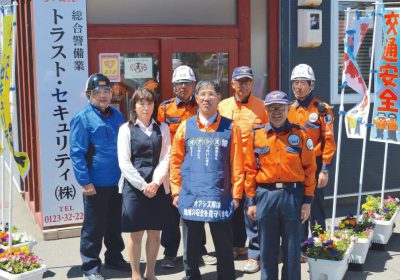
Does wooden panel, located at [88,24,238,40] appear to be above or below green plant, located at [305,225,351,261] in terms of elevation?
above

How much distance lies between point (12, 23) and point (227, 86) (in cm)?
310

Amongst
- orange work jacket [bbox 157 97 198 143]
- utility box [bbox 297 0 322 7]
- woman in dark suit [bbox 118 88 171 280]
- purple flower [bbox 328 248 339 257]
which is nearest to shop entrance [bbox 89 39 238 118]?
utility box [bbox 297 0 322 7]

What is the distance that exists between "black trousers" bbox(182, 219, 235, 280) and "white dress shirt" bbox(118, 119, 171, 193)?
45 centimetres

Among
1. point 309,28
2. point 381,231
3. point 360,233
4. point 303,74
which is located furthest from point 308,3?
point 360,233

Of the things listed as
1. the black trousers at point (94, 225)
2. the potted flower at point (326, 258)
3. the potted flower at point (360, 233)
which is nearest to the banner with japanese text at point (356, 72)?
the potted flower at point (360, 233)

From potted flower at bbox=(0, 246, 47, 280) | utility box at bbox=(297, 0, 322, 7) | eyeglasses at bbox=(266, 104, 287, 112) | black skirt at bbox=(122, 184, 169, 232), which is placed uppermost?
utility box at bbox=(297, 0, 322, 7)

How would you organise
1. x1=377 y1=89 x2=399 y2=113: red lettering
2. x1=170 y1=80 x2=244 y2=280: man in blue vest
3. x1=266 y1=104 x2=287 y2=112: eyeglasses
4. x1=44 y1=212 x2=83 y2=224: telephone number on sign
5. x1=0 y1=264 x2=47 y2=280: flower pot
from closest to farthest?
x1=266 y1=104 x2=287 y2=112: eyeglasses → x1=170 y1=80 x2=244 y2=280: man in blue vest → x1=0 y1=264 x2=47 y2=280: flower pot → x1=377 y1=89 x2=399 y2=113: red lettering → x1=44 y1=212 x2=83 y2=224: telephone number on sign

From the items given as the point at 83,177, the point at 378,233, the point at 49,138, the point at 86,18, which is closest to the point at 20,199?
the point at 49,138

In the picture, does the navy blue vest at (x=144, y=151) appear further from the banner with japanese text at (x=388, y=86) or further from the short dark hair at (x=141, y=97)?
the banner with japanese text at (x=388, y=86)

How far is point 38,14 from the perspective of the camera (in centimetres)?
613

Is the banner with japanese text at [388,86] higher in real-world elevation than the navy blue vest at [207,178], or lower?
higher

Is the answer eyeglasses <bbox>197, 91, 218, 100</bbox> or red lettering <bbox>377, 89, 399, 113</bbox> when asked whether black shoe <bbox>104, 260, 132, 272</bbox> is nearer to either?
eyeglasses <bbox>197, 91, 218, 100</bbox>

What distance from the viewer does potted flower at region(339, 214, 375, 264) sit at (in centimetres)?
539

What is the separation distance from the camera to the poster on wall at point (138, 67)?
6797 millimetres
